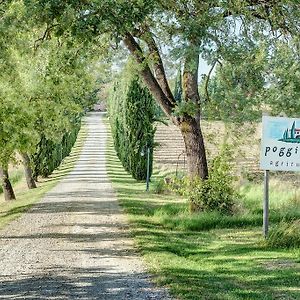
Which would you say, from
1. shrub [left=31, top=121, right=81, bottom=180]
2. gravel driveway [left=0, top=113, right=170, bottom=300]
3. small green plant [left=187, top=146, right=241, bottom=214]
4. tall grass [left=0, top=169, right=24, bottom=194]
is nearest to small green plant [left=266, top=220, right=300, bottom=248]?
gravel driveway [left=0, top=113, right=170, bottom=300]

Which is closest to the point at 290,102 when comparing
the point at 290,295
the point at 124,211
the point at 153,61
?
the point at 153,61

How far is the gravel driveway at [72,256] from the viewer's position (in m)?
8.02

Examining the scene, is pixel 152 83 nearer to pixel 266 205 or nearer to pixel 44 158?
pixel 266 205

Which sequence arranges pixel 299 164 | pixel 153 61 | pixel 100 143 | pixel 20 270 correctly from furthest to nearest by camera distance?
pixel 100 143 < pixel 153 61 < pixel 299 164 < pixel 20 270

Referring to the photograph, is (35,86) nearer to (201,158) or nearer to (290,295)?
(201,158)

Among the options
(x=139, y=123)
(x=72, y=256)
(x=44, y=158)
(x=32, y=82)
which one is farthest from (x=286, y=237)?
(x=44, y=158)

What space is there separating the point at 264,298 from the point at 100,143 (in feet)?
225

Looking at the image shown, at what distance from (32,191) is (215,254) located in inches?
805

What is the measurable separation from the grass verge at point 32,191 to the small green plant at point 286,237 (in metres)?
7.56

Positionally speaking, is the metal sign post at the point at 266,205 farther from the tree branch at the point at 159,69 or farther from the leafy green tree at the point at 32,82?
the tree branch at the point at 159,69

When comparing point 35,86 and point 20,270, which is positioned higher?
point 35,86

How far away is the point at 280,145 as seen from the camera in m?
12.1

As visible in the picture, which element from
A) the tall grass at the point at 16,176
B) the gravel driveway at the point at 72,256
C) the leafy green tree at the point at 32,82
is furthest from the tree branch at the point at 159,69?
the tall grass at the point at 16,176

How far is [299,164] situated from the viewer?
39.7 ft
